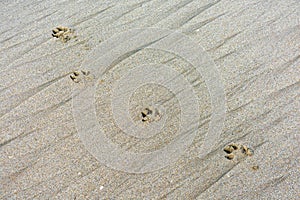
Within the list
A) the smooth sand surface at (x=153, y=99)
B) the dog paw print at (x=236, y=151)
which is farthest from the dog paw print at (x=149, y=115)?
the dog paw print at (x=236, y=151)

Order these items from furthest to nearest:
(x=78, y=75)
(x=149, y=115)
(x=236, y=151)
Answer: (x=78, y=75) < (x=149, y=115) < (x=236, y=151)

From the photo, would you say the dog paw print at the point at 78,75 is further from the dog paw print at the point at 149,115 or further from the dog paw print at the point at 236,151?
the dog paw print at the point at 236,151

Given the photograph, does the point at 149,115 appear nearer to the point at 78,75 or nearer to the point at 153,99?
the point at 153,99

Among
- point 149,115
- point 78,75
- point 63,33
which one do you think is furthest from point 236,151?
point 63,33

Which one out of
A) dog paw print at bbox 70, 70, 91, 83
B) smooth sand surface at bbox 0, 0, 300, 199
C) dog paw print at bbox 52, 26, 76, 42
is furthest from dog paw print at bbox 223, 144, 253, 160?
dog paw print at bbox 52, 26, 76, 42

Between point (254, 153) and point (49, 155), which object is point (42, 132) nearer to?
point (49, 155)

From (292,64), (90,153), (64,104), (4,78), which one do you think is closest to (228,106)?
(292,64)

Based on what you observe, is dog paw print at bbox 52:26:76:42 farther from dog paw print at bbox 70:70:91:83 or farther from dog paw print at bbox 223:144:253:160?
dog paw print at bbox 223:144:253:160
